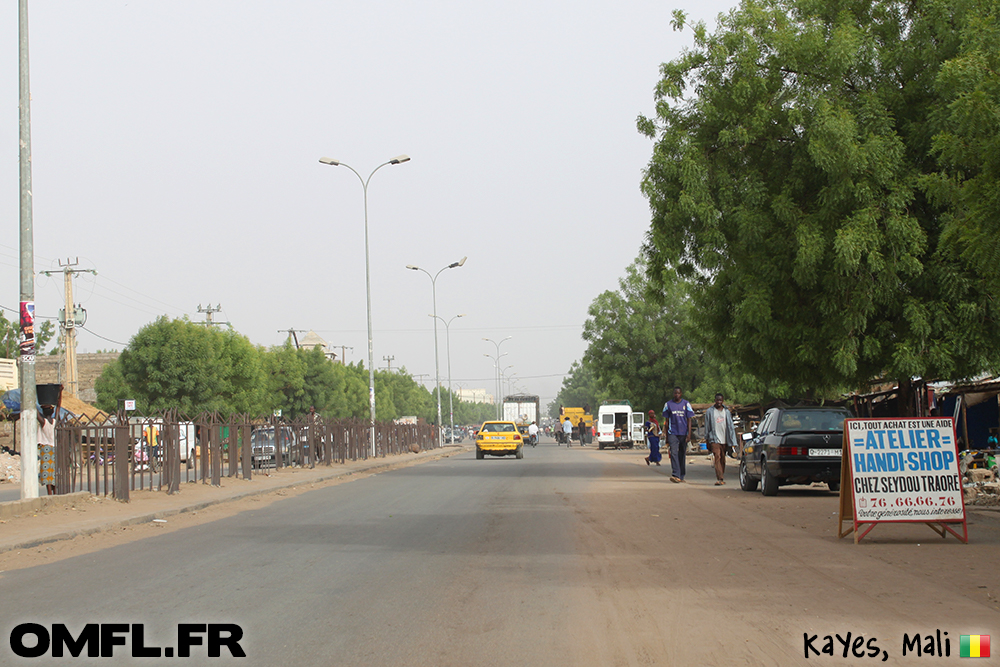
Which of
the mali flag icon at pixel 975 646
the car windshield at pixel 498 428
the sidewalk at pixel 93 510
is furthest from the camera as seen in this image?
the car windshield at pixel 498 428

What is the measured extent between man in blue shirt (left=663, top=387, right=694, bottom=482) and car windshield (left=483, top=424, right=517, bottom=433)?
20722 mm

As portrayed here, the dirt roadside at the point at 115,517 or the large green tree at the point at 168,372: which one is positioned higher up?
the large green tree at the point at 168,372

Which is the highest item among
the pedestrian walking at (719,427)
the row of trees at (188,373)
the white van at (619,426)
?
the row of trees at (188,373)

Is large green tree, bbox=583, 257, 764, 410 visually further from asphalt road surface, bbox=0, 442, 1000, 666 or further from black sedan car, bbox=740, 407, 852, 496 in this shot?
asphalt road surface, bbox=0, 442, 1000, 666

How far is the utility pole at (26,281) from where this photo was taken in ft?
46.1

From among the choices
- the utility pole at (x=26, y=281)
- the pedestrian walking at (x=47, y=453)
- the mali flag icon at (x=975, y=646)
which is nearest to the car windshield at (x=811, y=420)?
the mali flag icon at (x=975, y=646)

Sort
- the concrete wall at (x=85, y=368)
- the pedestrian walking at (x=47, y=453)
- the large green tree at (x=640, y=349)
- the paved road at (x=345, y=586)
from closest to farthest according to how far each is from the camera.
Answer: the paved road at (x=345, y=586)
the pedestrian walking at (x=47, y=453)
the large green tree at (x=640, y=349)
the concrete wall at (x=85, y=368)

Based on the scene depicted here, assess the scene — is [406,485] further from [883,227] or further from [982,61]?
[982,61]

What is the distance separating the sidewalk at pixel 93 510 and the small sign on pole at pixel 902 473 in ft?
30.3

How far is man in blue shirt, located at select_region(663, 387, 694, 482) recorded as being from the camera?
20.1 meters

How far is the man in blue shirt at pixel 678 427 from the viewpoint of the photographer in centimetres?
2008

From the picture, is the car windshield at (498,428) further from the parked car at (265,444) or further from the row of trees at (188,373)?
the parked car at (265,444)

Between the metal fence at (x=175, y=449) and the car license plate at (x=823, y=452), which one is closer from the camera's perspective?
the car license plate at (x=823, y=452)

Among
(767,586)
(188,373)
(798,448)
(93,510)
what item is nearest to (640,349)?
(188,373)
